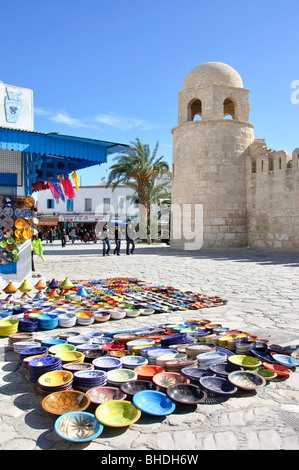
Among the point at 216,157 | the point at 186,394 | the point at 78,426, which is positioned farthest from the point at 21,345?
the point at 216,157

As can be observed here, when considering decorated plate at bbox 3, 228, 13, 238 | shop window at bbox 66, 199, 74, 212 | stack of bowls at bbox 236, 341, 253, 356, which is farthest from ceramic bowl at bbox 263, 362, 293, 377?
shop window at bbox 66, 199, 74, 212

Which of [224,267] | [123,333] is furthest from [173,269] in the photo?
[123,333]

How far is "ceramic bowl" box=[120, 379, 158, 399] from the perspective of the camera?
2897 millimetres

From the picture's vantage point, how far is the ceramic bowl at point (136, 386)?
9.50 feet

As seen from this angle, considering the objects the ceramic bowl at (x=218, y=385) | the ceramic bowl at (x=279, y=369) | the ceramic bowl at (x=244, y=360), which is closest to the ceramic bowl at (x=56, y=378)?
the ceramic bowl at (x=218, y=385)

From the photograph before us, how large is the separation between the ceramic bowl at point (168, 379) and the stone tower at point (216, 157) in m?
16.3

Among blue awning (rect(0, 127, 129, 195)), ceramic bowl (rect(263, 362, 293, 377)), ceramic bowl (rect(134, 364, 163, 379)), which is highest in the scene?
blue awning (rect(0, 127, 129, 195))

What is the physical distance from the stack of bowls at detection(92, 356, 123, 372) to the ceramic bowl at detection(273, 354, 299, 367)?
1533mm

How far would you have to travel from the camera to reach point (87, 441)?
2244 mm

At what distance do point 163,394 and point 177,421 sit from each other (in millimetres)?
297

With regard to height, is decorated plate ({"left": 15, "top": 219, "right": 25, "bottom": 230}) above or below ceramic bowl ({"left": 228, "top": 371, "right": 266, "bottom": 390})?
above

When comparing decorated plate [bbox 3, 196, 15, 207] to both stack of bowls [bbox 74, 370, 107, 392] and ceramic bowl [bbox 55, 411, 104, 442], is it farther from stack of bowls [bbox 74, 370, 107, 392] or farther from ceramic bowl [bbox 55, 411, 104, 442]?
ceramic bowl [bbox 55, 411, 104, 442]

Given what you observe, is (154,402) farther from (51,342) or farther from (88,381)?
(51,342)
